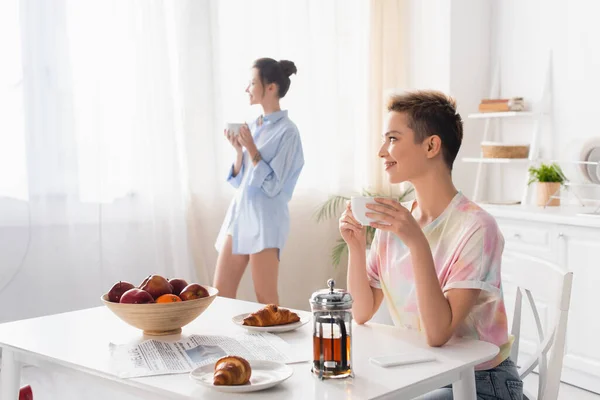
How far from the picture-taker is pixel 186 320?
169 centimetres

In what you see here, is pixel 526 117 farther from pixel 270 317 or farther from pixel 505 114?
pixel 270 317

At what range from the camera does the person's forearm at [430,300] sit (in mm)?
1564

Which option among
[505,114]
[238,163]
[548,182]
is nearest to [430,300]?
[238,163]

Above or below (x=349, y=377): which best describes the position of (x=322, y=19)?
above

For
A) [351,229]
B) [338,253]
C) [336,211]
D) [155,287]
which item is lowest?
[338,253]

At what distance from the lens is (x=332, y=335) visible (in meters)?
1.36

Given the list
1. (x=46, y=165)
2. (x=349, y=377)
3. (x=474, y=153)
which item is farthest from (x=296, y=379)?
(x=474, y=153)

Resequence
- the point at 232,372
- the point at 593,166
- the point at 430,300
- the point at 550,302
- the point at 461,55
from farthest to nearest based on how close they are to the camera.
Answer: the point at 461,55 < the point at 593,166 < the point at 550,302 < the point at 430,300 < the point at 232,372

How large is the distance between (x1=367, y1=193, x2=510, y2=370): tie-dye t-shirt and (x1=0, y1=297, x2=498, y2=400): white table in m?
0.10

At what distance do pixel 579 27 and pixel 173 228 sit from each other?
2358mm

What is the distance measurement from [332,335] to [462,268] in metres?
0.43

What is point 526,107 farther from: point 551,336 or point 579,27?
point 551,336

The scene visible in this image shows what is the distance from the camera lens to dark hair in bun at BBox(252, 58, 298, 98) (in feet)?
11.6

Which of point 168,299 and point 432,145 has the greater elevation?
point 432,145
